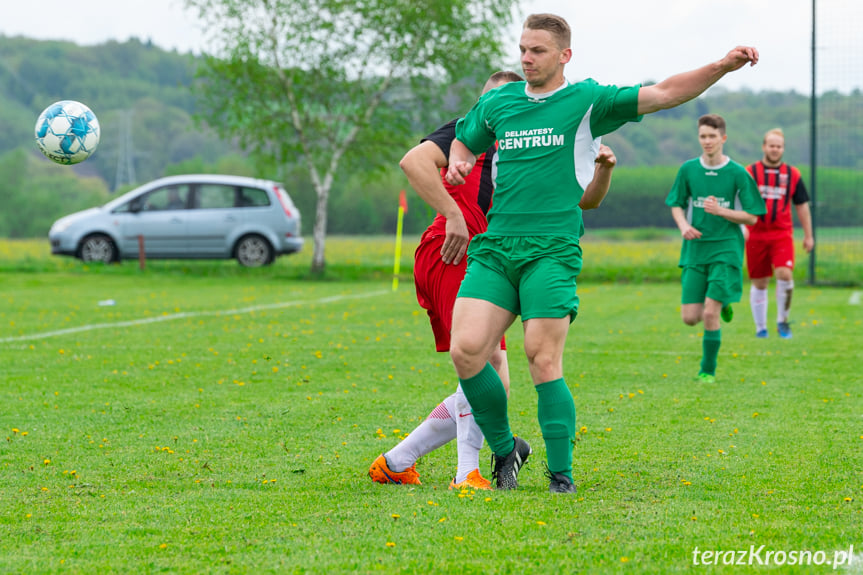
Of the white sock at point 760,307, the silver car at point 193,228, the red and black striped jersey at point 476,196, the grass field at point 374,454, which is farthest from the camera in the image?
the silver car at point 193,228

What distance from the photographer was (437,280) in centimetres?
492

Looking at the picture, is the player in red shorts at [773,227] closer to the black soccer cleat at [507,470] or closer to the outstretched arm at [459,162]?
Result: the black soccer cleat at [507,470]

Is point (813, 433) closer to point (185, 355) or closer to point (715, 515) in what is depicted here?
point (715, 515)

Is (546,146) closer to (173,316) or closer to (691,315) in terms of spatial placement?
(691,315)

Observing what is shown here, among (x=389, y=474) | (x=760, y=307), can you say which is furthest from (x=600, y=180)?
(x=760, y=307)

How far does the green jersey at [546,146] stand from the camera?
4.38 meters

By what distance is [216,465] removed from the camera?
5152 mm

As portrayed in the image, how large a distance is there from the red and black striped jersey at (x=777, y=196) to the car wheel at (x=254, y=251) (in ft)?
48.1

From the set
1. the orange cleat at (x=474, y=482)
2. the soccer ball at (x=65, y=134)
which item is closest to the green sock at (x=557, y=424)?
the orange cleat at (x=474, y=482)

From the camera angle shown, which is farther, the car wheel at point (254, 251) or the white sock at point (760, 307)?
the car wheel at point (254, 251)

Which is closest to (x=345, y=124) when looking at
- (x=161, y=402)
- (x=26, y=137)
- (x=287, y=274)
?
(x=287, y=274)

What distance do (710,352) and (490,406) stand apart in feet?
14.5

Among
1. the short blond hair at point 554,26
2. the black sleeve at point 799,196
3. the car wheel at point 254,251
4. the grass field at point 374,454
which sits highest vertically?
the short blond hair at point 554,26

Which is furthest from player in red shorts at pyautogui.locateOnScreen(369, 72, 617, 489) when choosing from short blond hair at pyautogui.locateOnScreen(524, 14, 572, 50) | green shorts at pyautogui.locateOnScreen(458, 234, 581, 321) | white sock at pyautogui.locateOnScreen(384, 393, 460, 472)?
short blond hair at pyautogui.locateOnScreen(524, 14, 572, 50)
